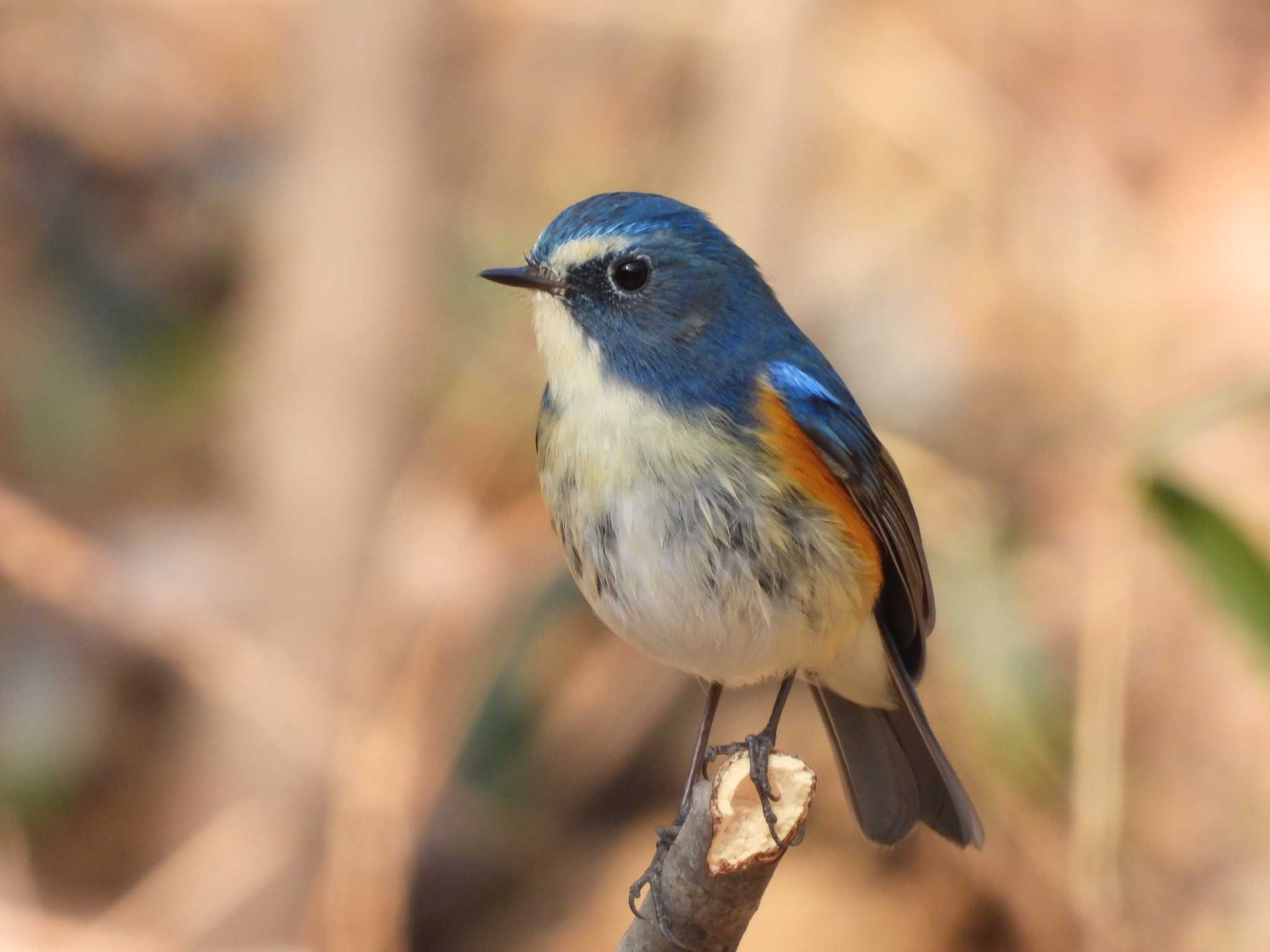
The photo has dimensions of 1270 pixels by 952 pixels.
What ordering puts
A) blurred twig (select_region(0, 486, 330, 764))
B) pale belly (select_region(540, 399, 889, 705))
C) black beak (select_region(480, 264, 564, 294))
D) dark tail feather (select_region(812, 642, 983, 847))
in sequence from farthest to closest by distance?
blurred twig (select_region(0, 486, 330, 764))
dark tail feather (select_region(812, 642, 983, 847))
black beak (select_region(480, 264, 564, 294))
pale belly (select_region(540, 399, 889, 705))

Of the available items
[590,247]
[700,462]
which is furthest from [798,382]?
[590,247]

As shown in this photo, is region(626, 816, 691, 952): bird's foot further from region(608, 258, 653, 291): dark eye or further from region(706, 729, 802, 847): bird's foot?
region(608, 258, 653, 291): dark eye

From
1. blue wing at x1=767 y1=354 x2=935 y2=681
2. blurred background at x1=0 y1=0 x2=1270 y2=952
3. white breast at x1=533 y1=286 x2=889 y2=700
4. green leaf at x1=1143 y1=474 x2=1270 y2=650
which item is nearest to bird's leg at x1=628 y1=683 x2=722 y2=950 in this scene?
white breast at x1=533 y1=286 x2=889 y2=700

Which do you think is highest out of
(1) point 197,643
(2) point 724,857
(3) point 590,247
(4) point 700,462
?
(3) point 590,247

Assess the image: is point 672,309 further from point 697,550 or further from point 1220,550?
point 1220,550

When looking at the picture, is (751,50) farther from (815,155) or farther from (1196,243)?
(1196,243)

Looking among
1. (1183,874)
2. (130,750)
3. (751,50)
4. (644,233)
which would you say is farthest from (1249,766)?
(130,750)
